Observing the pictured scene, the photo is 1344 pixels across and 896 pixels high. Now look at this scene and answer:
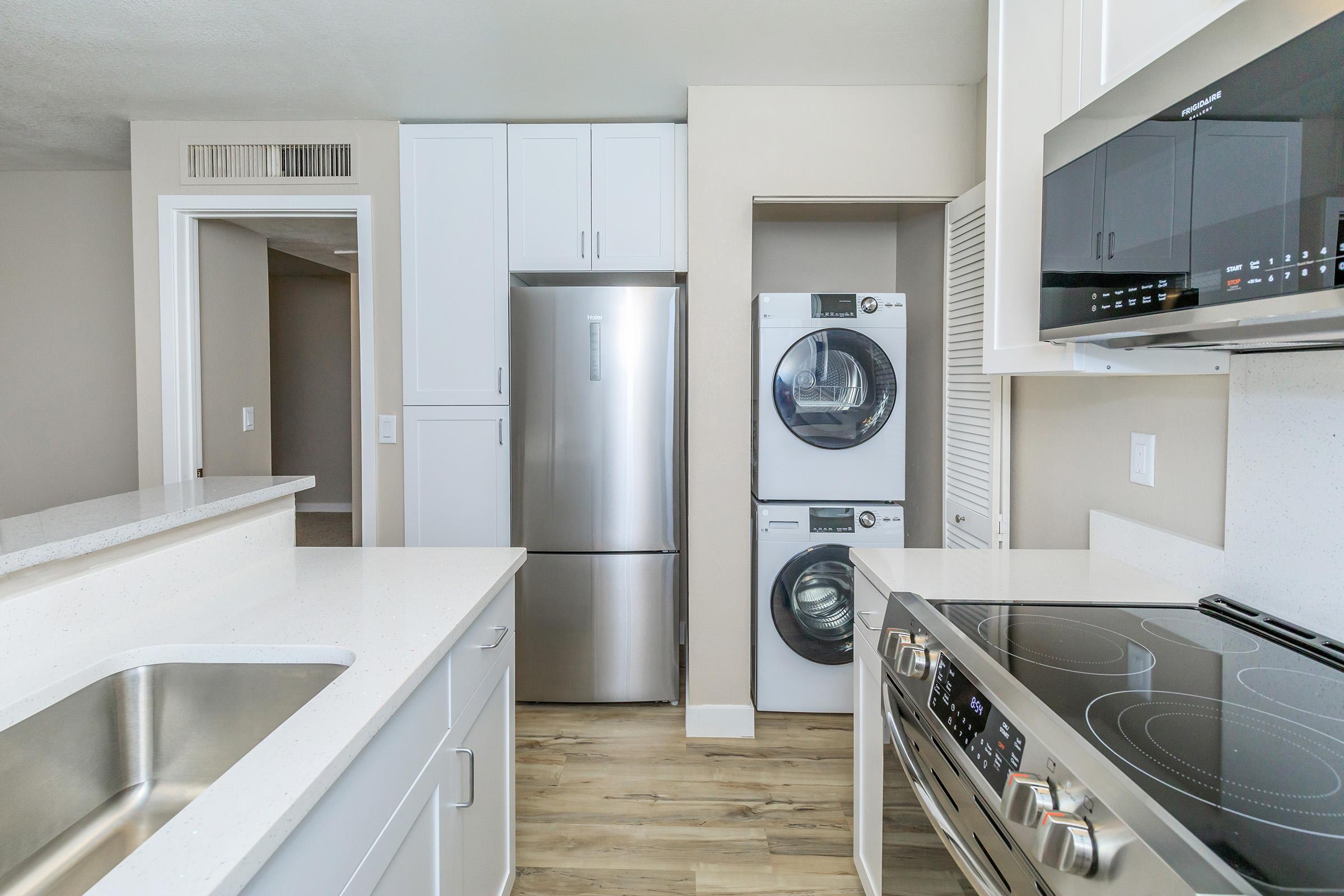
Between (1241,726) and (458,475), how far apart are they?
8.89 ft

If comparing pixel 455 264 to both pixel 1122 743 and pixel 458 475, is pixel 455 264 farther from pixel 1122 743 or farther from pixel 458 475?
pixel 1122 743

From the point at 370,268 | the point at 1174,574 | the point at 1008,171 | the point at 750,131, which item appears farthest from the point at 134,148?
the point at 1174,574

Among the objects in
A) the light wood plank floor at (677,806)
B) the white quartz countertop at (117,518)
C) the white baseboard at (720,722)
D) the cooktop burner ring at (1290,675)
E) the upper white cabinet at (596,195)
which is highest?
the upper white cabinet at (596,195)

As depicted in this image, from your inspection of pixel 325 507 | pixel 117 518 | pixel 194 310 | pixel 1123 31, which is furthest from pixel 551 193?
pixel 325 507

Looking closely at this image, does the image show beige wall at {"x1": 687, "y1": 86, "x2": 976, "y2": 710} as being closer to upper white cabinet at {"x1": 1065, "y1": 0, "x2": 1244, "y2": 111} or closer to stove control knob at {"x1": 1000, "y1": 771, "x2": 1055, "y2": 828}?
upper white cabinet at {"x1": 1065, "y1": 0, "x2": 1244, "y2": 111}

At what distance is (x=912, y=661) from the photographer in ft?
3.88

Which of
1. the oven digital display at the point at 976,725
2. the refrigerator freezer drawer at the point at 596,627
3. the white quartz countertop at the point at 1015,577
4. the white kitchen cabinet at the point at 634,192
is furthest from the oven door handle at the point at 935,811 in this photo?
the white kitchen cabinet at the point at 634,192

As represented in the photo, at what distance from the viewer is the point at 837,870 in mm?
1933

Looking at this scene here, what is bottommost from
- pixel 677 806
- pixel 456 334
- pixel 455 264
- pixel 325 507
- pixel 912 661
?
pixel 677 806

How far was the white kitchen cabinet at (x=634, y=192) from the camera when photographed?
2.90m

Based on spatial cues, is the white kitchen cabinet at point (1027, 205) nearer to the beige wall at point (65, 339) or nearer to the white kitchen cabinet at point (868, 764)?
the white kitchen cabinet at point (868, 764)

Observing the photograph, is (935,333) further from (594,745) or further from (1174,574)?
(594,745)

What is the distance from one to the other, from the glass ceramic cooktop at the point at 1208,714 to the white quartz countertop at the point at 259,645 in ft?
2.96

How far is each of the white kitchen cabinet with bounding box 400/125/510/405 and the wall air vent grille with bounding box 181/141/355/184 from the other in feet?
0.97
